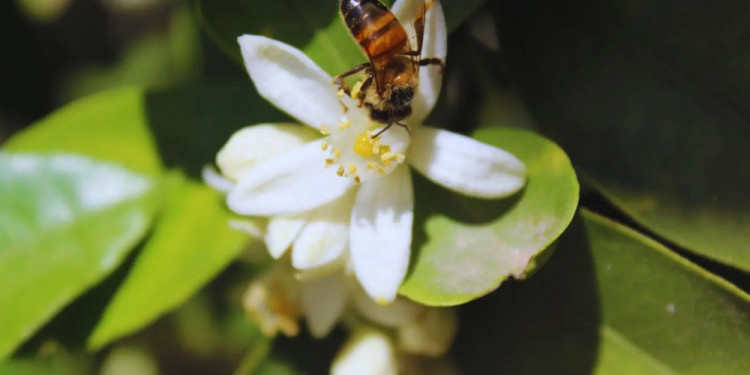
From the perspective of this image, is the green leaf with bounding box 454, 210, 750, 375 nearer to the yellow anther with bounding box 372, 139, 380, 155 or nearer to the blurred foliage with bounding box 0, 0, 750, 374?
the blurred foliage with bounding box 0, 0, 750, 374

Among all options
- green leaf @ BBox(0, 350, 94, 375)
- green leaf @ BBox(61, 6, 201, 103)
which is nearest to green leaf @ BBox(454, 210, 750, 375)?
green leaf @ BBox(0, 350, 94, 375)

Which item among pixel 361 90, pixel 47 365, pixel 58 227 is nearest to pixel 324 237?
pixel 361 90

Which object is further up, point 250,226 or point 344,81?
point 344,81

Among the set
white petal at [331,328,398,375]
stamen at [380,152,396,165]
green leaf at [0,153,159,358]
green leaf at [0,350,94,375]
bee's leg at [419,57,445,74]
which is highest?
bee's leg at [419,57,445,74]

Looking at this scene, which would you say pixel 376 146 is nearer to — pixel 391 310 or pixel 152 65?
pixel 391 310

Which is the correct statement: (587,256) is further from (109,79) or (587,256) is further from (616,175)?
(109,79)

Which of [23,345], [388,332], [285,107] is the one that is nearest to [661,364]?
[388,332]

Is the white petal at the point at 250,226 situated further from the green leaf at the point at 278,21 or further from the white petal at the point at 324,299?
the green leaf at the point at 278,21
